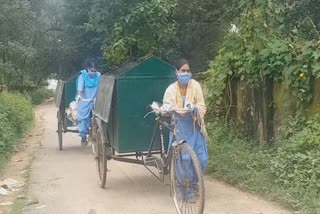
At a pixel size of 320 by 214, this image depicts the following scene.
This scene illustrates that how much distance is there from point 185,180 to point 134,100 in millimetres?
1652

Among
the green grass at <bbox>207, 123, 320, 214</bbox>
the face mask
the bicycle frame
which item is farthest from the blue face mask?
the face mask

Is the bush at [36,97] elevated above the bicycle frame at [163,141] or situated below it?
above

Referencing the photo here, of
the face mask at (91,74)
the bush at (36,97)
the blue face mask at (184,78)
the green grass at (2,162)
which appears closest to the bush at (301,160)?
the blue face mask at (184,78)

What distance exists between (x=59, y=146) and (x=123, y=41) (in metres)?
3.03

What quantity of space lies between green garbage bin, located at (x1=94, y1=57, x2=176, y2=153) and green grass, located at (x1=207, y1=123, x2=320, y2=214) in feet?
4.82

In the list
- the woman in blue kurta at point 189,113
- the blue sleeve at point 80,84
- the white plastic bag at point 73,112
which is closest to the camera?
the woman in blue kurta at point 189,113

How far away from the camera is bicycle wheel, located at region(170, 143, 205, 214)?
5.28m

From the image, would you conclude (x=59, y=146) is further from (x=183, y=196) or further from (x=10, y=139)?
(x=183, y=196)

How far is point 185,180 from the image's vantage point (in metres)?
5.45

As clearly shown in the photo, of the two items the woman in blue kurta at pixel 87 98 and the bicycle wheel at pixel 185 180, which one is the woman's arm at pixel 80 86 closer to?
the woman in blue kurta at pixel 87 98

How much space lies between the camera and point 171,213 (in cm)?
581

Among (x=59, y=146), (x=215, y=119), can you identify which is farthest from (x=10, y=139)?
(x=215, y=119)

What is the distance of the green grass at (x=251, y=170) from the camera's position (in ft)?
18.9

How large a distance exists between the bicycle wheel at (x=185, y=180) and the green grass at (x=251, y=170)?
3.97ft
